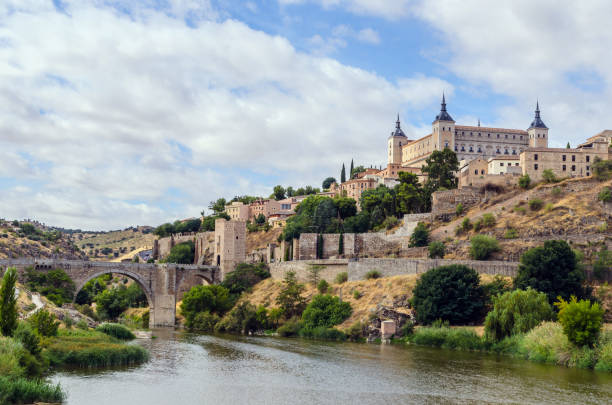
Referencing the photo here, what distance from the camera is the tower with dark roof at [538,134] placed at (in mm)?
90600

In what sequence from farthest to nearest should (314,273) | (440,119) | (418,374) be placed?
(440,119) → (314,273) → (418,374)

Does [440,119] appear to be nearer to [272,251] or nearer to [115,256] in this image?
[272,251]

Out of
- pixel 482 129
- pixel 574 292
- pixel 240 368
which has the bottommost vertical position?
pixel 240 368

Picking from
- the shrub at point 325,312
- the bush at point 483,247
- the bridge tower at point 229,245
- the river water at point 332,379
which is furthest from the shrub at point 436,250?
the bridge tower at point 229,245

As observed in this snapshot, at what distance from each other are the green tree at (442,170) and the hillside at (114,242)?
7404 cm

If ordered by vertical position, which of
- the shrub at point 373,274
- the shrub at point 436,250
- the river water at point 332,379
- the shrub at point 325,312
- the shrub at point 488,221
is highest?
the shrub at point 488,221

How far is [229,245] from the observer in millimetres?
71188

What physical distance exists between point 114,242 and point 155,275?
9220cm

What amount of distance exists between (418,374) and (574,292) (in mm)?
15235

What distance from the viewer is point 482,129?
92.9m

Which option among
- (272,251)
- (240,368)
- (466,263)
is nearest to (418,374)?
(240,368)

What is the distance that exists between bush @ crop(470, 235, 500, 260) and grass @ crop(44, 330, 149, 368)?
89.6 feet

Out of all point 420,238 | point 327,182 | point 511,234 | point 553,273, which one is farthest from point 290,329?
point 327,182

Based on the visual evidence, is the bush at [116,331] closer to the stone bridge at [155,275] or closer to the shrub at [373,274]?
the stone bridge at [155,275]
